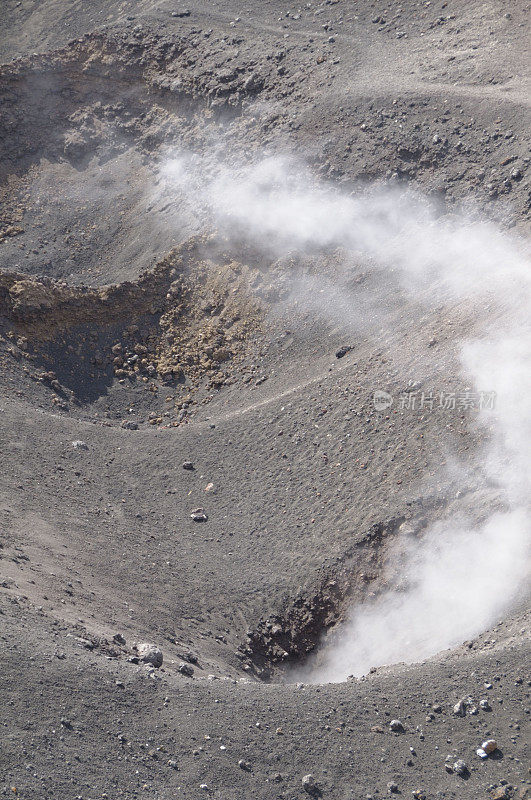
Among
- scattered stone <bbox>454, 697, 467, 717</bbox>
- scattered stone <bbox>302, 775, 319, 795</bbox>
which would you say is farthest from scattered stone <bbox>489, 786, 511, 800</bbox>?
scattered stone <bbox>302, 775, 319, 795</bbox>

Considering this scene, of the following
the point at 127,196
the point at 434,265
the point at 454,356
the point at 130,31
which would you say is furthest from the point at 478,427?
the point at 130,31

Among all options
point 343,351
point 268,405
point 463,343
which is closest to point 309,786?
point 463,343

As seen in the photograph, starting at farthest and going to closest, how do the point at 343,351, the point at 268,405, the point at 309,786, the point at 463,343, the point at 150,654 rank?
1. the point at 343,351
2. the point at 268,405
3. the point at 463,343
4. the point at 150,654
5. the point at 309,786

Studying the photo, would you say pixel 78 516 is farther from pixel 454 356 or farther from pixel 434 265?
pixel 434 265

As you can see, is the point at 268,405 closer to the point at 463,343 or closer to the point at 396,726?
the point at 463,343

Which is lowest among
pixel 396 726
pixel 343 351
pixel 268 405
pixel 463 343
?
pixel 268 405

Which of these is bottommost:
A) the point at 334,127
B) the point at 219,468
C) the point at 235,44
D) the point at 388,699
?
the point at 219,468
